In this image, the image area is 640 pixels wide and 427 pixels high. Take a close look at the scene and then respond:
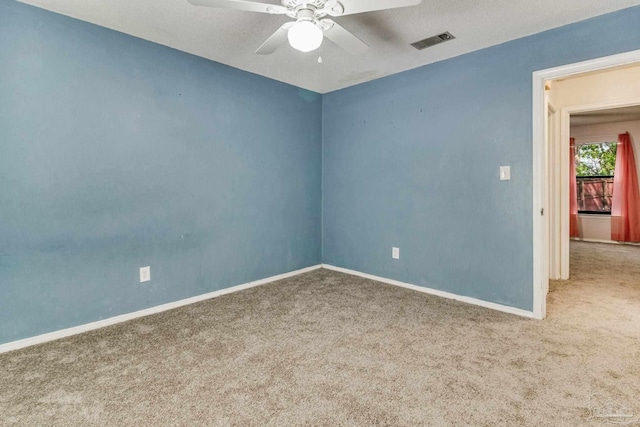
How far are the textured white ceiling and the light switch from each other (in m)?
1.03

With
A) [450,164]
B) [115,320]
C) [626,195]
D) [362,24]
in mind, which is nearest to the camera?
[362,24]

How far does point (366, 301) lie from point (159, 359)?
5.66 ft

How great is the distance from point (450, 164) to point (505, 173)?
1.59 feet

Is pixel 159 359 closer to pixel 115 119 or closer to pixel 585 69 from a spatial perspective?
pixel 115 119

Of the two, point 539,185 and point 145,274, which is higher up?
point 539,185

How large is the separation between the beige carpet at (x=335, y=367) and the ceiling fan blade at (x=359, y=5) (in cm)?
191

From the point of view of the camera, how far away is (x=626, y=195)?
19.1 feet

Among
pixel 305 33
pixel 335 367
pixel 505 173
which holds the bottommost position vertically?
pixel 335 367

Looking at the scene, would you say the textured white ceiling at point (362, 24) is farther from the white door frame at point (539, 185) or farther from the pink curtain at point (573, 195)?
the pink curtain at point (573, 195)

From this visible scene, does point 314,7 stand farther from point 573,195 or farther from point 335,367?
point 573,195

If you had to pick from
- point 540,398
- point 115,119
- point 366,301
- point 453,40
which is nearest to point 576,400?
point 540,398

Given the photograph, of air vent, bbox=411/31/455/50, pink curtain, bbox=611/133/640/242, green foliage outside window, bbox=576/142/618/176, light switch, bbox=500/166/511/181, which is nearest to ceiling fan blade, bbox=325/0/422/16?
air vent, bbox=411/31/455/50

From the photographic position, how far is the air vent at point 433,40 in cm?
252

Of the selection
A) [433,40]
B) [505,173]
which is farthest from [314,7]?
[505,173]
